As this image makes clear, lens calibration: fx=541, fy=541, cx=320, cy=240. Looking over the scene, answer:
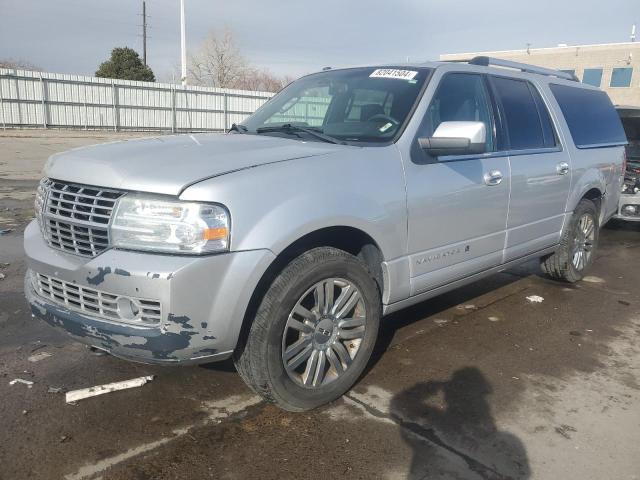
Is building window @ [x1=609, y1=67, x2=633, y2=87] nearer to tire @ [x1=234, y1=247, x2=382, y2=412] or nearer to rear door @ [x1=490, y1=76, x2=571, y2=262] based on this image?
rear door @ [x1=490, y1=76, x2=571, y2=262]

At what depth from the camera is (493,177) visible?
3785 mm

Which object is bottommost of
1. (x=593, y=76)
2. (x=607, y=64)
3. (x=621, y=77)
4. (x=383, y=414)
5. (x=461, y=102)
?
(x=383, y=414)

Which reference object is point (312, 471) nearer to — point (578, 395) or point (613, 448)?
point (613, 448)

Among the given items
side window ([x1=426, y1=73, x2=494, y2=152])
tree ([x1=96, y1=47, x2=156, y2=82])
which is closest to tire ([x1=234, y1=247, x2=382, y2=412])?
side window ([x1=426, y1=73, x2=494, y2=152])

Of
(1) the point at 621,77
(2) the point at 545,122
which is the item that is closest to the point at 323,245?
(2) the point at 545,122

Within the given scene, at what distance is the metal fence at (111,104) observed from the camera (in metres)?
24.9

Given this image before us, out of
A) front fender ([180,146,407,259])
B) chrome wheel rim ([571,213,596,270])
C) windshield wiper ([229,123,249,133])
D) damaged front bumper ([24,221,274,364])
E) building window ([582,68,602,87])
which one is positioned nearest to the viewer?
damaged front bumper ([24,221,274,364])

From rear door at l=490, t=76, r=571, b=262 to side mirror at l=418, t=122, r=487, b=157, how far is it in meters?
0.87

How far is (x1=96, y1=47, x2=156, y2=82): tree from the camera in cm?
3516

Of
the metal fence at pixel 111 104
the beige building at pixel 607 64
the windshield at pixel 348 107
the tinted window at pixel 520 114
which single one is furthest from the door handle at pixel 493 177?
the beige building at pixel 607 64

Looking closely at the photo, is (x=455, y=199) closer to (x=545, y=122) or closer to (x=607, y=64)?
(x=545, y=122)

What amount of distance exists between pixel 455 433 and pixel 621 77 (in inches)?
1920

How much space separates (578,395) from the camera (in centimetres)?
328

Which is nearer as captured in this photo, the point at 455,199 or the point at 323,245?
the point at 323,245
